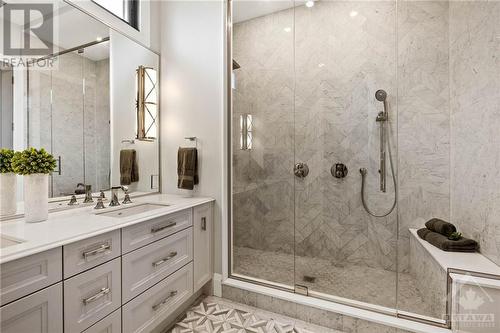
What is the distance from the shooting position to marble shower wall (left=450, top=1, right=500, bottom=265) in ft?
5.00

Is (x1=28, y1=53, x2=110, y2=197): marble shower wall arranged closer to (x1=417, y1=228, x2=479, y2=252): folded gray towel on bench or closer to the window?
the window

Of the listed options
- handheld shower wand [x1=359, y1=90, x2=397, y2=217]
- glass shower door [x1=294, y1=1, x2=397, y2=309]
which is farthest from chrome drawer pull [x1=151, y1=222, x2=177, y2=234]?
handheld shower wand [x1=359, y1=90, x2=397, y2=217]

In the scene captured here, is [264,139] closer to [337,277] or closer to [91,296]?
[337,277]

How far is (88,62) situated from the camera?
5.70 ft

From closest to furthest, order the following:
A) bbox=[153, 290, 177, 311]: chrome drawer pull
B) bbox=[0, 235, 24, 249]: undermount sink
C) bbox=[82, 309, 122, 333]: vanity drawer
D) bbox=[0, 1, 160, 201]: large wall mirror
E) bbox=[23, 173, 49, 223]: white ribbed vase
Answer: bbox=[0, 235, 24, 249]: undermount sink < bbox=[82, 309, 122, 333]: vanity drawer < bbox=[23, 173, 49, 223]: white ribbed vase < bbox=[0, 1, 160, 201]: large wall mirror < bbox=[153, 290, 177, 311]: chrome drawer pull

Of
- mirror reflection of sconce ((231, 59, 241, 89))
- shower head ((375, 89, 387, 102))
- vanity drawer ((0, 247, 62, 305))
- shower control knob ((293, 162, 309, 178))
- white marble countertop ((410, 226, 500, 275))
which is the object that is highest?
mirror reflection of sconce ((231, 59, 241, 89))

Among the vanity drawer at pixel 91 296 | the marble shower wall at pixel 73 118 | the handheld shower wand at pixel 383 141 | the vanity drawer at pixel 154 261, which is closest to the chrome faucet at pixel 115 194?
the marble shower wall at pixel 73 118

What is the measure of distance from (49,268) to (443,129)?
2856 mm

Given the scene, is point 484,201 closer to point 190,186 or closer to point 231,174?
point 231,174

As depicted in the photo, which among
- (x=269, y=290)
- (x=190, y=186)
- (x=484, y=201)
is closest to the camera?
(x=484, y=201)

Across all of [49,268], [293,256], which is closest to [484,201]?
[293,256]

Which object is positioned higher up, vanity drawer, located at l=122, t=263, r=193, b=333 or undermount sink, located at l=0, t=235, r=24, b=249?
undermount sink, located at l=0, t=235, r=24, b=249

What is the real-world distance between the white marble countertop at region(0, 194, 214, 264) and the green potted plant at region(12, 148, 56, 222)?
0.06 m

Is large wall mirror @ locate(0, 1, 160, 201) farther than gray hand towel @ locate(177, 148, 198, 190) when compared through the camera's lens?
No
